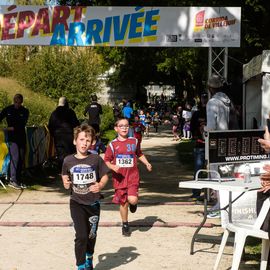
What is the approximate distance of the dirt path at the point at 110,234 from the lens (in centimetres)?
661

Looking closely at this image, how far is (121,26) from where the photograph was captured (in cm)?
1228

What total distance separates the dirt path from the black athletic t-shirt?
917mm

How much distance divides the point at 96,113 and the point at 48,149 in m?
5.53

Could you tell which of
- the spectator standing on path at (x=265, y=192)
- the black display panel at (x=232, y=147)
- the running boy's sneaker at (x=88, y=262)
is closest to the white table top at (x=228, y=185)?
the spectator standing on path at (x=265, y=192)

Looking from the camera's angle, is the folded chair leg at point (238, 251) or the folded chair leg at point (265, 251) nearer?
the folded chair leg at point (238, 251)

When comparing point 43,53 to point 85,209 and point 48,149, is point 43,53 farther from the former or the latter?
point 85,209

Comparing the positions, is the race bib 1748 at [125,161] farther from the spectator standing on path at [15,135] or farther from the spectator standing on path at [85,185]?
the spectator standing on path at [15,135]

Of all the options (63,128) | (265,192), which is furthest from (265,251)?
(63,128)

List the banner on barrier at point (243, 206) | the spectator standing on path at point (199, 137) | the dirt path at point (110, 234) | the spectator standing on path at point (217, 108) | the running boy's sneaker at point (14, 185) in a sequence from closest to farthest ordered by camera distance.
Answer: the banner on barrier at point (243, 206), the dirt path at point (110, 234), the spectator standing on path at point (217, 108), the spectator standing on path at point (199, 137), the running boy's sneaker at point (14, 185)

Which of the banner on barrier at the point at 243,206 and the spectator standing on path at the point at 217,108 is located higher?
the spectator standing on path at the point at 217,108

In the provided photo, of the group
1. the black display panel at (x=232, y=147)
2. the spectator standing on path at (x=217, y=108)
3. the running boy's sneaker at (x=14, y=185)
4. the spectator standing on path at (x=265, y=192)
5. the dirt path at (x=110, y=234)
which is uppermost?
the spectator standing on path at (x=217, y=108)

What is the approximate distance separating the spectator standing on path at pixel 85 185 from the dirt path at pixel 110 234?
668 mm

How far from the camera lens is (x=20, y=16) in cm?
1250

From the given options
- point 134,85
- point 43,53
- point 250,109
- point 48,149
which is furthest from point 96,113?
point 134,85
